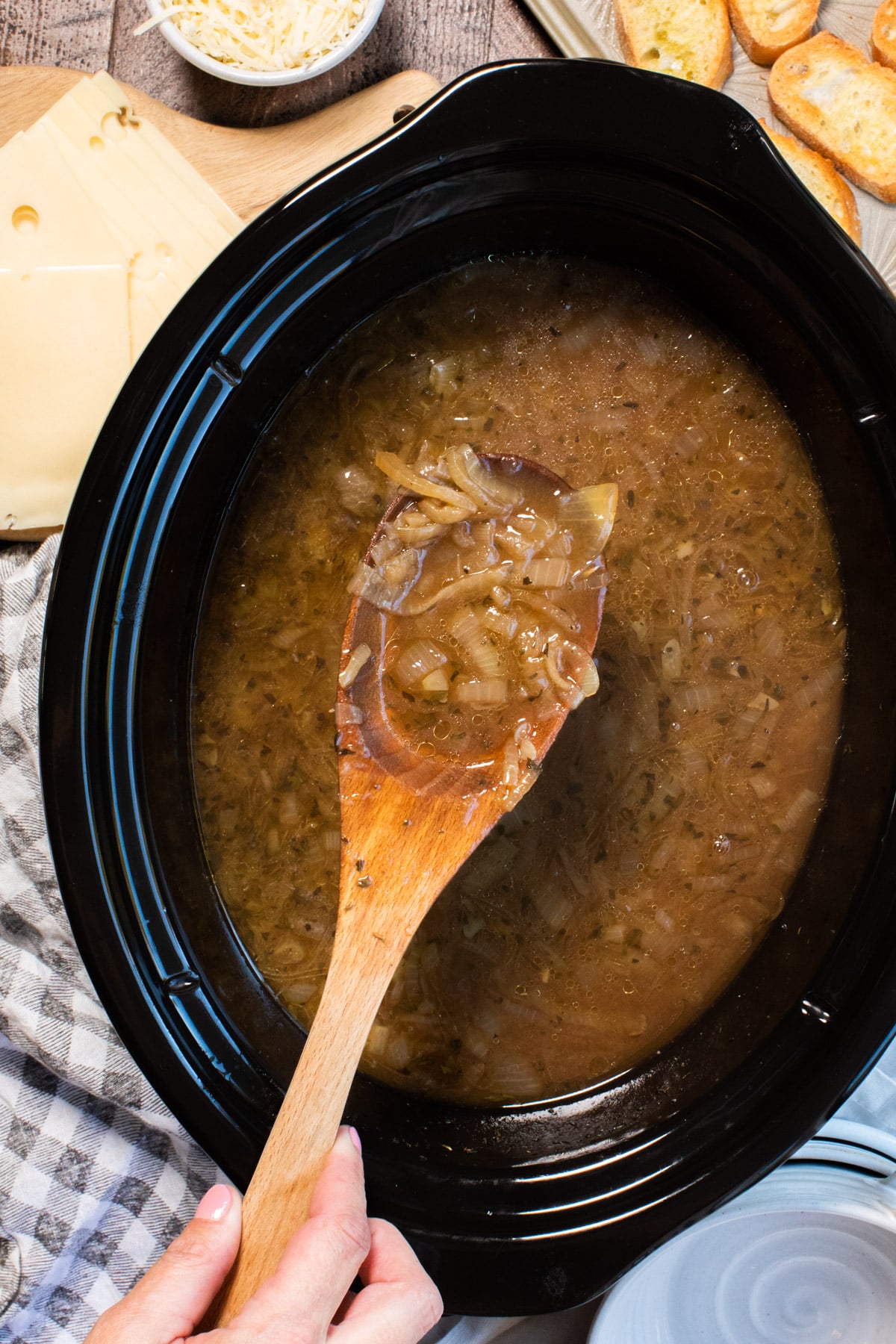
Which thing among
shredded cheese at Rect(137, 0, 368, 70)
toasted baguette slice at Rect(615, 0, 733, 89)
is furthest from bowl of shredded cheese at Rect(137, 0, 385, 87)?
toasted baguette slice at Rect(615, 0, 733, 89)

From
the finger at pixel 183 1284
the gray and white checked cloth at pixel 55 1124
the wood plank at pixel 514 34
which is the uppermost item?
the wood plank at pixel 514 34

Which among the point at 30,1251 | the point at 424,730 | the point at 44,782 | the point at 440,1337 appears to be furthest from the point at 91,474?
the point at 440,1337

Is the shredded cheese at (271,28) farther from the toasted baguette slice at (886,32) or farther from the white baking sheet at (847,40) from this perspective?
the toasted baguette slice at (886,32)

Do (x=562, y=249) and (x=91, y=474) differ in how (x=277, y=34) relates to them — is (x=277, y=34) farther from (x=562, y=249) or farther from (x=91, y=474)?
(x=91, y=474)

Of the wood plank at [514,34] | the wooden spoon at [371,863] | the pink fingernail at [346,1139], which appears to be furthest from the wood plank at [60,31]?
the pink fingernail at [346,1139]

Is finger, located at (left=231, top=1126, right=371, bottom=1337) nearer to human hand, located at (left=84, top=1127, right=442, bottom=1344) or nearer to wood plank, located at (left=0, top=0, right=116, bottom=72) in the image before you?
human hand, located at (left=84, top=1127, right=442, bottom=1344)

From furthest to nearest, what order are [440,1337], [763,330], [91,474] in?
[440,1337]
[763,330]
[91,474]

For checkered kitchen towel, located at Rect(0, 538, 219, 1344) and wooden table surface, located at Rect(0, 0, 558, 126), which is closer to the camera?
checkered kitchen towel, located at Rect(0, 538, 219, 1344)
